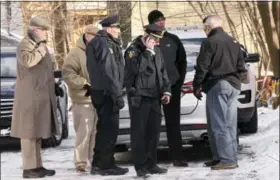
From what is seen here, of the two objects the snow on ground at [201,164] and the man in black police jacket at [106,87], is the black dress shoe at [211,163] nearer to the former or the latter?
the snow on ground at [201,164]

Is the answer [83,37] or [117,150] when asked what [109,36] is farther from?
[117,150]

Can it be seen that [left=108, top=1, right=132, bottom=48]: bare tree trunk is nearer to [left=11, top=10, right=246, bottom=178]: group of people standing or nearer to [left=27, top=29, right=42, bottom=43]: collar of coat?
[left=11, top=10, right=246, bottom=178]: group of people standing

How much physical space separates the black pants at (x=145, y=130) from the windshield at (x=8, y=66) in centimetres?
514

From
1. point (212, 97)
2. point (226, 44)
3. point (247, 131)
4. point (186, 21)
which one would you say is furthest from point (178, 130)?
point (186, 21)

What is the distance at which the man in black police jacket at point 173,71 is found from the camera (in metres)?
8.38

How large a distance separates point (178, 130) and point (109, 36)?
1478 millimetres

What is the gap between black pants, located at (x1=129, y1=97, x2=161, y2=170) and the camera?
774 centimetres

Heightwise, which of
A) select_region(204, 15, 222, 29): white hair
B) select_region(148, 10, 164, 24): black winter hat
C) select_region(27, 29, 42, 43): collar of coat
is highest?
select_region(148, 10, 164, 24): black winter hat

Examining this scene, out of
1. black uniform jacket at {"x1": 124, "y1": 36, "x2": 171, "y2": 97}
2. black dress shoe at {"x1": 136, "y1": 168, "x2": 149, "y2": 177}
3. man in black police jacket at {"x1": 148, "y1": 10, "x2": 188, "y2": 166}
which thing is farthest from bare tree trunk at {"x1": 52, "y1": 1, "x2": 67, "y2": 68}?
black dress shoe at {"x1": 136, "y1": 168, "x2": 149, "y2": 177}

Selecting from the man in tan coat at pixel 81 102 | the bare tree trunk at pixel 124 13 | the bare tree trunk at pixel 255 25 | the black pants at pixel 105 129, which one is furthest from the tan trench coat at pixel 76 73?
the bare tree trunk at pixel 255 25

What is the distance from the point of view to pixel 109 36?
7934 millimetres

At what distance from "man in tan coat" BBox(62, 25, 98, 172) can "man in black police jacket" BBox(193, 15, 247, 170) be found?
127 cm

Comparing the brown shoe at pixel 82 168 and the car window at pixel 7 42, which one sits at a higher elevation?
the car window at pixel 7 42

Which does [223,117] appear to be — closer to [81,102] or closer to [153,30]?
[153,30]
